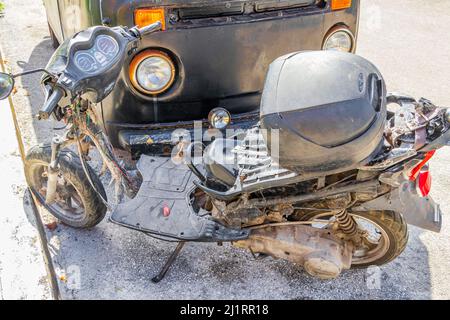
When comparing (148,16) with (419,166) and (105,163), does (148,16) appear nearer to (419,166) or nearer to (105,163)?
(105,163)

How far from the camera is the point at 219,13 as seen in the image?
121 inches

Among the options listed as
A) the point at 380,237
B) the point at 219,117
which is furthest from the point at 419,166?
the point at 219,117

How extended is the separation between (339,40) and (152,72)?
1.41 m

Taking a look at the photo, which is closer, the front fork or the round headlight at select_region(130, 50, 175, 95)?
the front fork

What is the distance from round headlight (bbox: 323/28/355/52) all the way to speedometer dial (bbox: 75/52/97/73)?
172 cm

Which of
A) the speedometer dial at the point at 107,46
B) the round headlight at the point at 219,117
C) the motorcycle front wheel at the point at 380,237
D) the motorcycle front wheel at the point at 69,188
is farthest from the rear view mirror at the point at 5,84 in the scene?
the motorcycle front wheel at the point at 380,237

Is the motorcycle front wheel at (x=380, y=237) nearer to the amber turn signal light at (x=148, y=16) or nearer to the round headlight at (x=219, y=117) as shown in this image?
the round headlight at (x=219, y=117)

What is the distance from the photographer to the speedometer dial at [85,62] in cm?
249

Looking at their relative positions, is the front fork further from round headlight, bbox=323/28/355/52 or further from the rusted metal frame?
round headlight, bbox=323/28/355/52

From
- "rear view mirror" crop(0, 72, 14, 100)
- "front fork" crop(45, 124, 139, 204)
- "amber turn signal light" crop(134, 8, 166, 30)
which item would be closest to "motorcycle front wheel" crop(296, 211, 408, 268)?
"front fork" crop(45, 124, 139, 204)

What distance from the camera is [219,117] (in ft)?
10.3

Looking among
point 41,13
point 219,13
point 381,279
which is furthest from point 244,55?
point 41,13

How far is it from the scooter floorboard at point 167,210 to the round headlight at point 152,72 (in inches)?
19.3

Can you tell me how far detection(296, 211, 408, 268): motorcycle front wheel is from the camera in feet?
8.63
